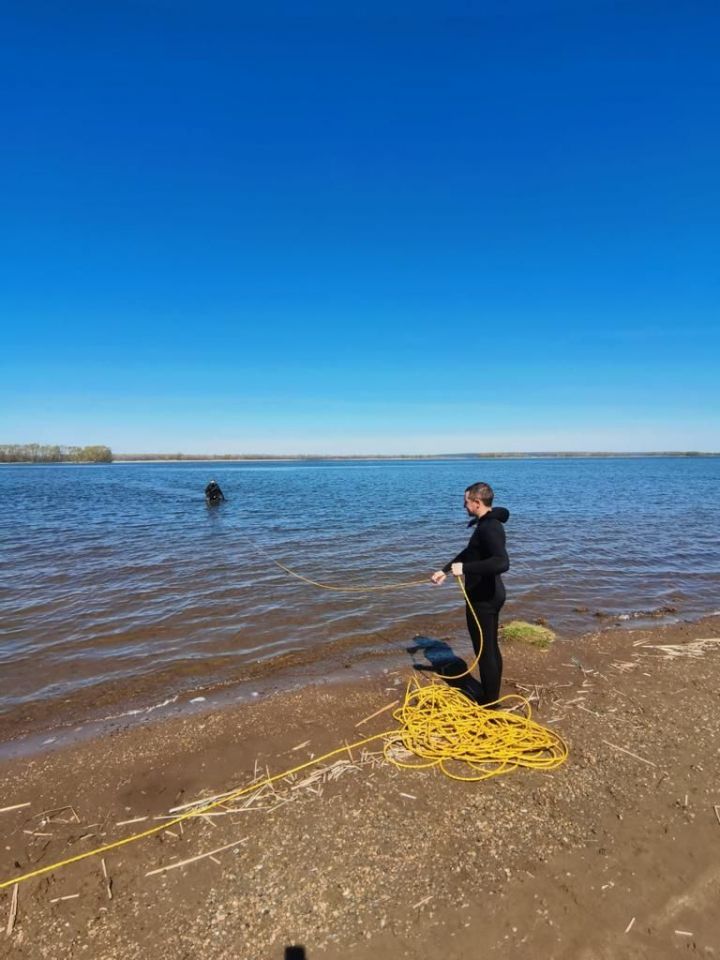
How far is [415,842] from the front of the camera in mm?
3820

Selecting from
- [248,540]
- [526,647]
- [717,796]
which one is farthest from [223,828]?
[248,540]

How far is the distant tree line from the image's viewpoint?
5468 inches

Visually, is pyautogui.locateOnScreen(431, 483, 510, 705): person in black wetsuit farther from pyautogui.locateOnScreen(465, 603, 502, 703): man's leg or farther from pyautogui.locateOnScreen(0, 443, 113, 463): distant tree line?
pyautogui.locateOnScreen(0, 443, 113, 463): distant tree line

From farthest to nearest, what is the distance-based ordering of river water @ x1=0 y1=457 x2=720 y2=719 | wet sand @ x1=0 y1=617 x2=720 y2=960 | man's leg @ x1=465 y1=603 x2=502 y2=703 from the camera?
river water @ x1=0 y1=457 x2=720 y2=719 → man's leg @ x1=465 y1=603 x2=502 y2=703 → wet sand @ x1=0 y1=617 x2=720 y2=960

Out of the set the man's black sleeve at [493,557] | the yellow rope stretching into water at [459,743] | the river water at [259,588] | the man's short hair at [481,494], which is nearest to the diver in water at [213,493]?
the river water at [259,588]

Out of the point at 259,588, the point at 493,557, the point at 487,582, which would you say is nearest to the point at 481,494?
the point at 493,557

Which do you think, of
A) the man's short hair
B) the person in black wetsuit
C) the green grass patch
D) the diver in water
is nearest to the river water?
the green grass patch

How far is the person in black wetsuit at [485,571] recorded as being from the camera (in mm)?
5336

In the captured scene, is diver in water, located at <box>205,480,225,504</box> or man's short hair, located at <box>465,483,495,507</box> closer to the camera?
man's short hair, located at <box>465,483,495,507</box>

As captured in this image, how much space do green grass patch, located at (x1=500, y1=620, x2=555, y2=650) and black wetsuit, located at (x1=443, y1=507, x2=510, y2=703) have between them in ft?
8.70

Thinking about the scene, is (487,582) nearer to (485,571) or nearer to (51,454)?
(485,571)

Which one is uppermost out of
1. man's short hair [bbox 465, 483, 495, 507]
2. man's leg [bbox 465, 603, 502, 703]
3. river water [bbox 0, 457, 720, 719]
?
man's short hair [bbox 465, 483, 495, 507]

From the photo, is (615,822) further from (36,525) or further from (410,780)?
(36,525)

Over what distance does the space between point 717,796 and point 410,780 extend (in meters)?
2.86
